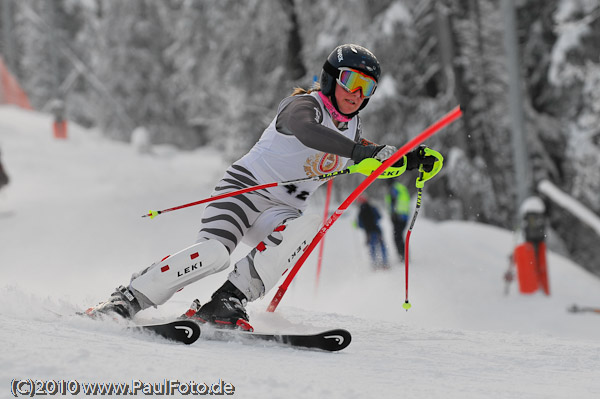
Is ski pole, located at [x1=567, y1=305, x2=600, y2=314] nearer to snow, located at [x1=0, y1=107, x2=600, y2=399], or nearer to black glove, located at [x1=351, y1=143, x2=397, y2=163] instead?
snow, located at [x1=0, y1=107, x2=600, y2=399]

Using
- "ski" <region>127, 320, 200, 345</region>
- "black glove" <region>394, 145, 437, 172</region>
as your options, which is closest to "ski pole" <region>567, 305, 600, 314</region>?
"black glove" <region>394, 145, 437, 172</region>

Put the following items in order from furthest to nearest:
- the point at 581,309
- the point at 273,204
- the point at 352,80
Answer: the point at 581,309, the point at 273,204, the point at 352,80

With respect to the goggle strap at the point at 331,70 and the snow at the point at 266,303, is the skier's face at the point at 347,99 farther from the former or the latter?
the snow at the point at 266,303

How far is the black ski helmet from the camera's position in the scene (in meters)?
3.62

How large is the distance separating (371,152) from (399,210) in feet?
23.7

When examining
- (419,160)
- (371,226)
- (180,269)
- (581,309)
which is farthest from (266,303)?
(371,226)

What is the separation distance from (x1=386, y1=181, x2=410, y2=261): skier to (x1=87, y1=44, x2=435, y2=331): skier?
6.47 m

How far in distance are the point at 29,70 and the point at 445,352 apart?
38.8 meters

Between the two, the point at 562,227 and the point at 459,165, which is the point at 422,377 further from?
the point at 562,227

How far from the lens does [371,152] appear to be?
3268 millimetres

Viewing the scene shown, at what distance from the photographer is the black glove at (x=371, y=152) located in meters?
3.25

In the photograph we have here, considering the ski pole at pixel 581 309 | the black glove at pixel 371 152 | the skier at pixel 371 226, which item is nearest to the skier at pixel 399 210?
the skier at pixel 371 226

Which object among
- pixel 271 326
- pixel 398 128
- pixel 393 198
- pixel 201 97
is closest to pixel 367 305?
pixel 393 198

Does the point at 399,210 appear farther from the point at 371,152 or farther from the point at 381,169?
the point at 371,152
